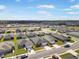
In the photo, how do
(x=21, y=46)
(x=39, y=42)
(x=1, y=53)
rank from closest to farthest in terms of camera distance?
1. (x=1, y=53)
2. (x=21, y=46)
3. (x=39, y=42)

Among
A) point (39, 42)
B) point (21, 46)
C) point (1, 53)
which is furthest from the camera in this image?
point (39, 42)

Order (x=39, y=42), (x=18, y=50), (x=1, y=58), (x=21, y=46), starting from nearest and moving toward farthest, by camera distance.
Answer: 1. (x=1, y=58)
2. (x=18, y=50)
3. (x=21, y=46)
4. (x=39, y=42)

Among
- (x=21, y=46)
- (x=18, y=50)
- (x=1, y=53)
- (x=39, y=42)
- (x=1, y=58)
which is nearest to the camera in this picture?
(x=1, y=58)

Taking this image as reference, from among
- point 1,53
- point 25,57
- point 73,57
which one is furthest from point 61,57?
point 1,53

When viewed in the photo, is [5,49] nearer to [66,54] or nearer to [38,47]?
[38,47]

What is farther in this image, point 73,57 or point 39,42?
point 39,42

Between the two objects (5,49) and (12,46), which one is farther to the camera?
(12,46)

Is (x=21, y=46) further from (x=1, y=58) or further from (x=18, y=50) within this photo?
(x=1, y=58)

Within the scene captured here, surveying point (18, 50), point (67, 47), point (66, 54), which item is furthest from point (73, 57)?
point (18, 50)
